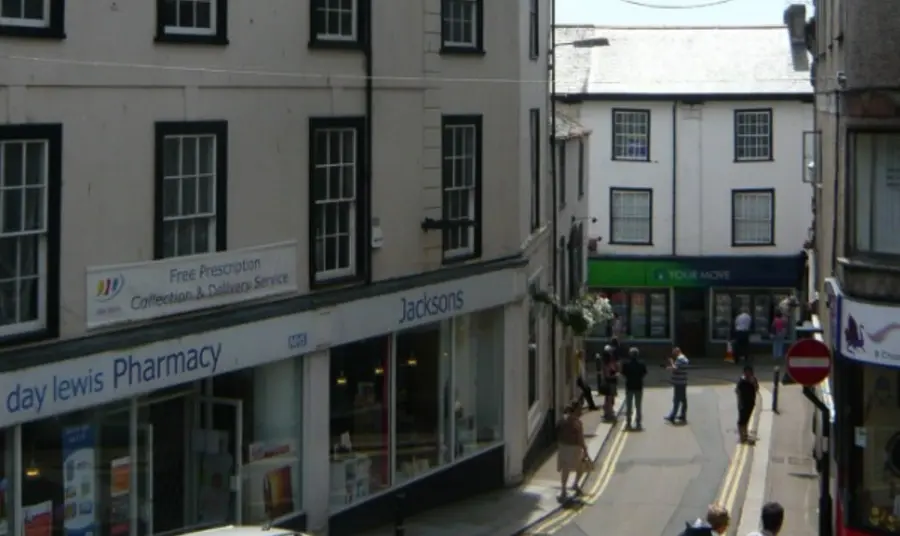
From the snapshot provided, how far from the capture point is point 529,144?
2767cm

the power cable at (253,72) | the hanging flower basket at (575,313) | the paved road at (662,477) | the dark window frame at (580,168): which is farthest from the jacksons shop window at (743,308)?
the power cable at (253,72)

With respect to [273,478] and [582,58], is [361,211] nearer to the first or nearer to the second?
[273,478]

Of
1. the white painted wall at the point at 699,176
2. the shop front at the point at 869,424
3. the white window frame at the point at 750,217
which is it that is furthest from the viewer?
the white window frame at the point at 750,217

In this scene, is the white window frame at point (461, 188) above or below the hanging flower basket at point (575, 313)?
above

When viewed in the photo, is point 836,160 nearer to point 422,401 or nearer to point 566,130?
point 422,401

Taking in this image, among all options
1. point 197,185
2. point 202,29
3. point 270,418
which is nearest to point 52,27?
point 202,29

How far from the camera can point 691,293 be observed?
52.2 m

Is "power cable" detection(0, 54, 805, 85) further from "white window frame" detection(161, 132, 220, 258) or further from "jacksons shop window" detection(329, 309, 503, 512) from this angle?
"jacksons shop window" detection(329, 309, 503, 512)

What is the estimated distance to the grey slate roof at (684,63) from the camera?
51594mm

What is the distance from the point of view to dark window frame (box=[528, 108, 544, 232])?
28.4 metres

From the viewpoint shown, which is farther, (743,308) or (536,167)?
(743,308)

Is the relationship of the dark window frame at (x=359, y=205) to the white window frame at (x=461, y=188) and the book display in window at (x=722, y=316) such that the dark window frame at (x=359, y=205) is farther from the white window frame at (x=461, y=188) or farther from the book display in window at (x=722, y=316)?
the book display in window at (x=722, y=316)

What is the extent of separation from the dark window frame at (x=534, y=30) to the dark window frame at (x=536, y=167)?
1.03m

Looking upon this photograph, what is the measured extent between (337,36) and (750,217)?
3276 cm
